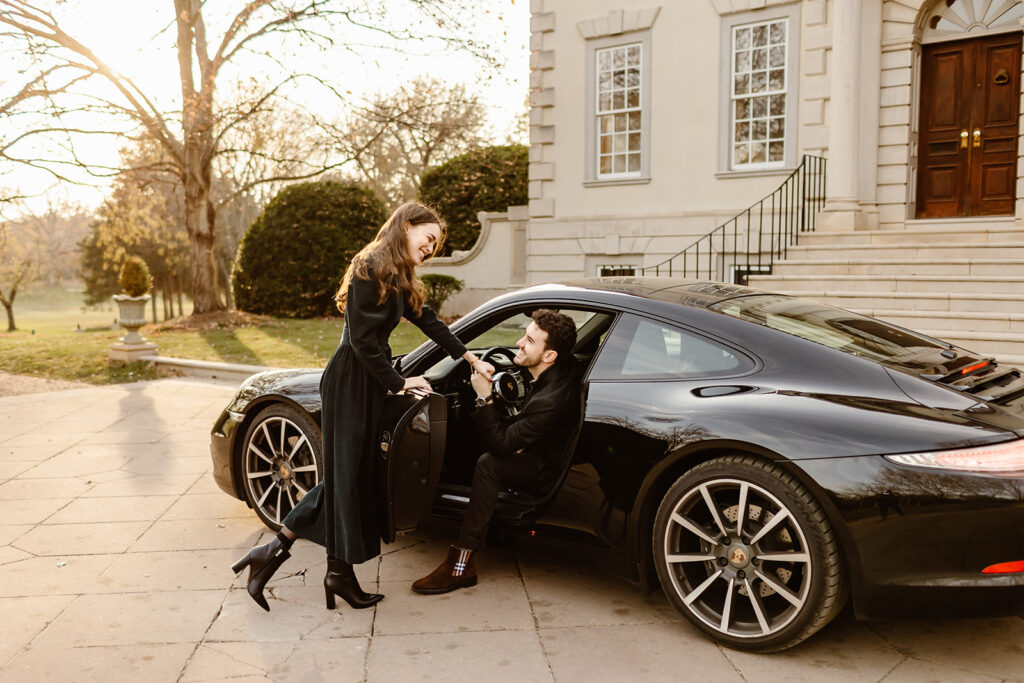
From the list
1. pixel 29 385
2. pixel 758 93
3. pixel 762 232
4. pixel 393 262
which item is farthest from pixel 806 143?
pixel 29 385

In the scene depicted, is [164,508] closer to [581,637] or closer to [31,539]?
[31,539]

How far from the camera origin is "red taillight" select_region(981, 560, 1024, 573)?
2676 mm

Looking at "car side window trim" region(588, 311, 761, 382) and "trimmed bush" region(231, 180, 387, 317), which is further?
"trimmed bush" region(231, 180, 387, 317)

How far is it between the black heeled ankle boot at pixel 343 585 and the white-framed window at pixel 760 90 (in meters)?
11.1

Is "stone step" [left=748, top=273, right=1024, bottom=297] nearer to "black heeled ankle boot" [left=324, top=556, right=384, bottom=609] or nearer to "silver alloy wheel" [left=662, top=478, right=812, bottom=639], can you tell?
"silver alloy wheel" [left=662, top=478, right=812, bottom=639]

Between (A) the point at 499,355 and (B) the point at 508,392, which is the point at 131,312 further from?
(B) the point at 508,392

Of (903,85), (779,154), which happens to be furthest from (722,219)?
(903,85)

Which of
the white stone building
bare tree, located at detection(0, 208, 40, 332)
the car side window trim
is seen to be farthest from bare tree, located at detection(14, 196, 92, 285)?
the car side window trim

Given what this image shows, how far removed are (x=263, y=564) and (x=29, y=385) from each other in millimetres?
9527

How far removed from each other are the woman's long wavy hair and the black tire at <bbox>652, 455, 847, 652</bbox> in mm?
1482

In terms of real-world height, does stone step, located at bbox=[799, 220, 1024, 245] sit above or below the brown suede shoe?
above

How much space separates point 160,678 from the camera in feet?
10.0

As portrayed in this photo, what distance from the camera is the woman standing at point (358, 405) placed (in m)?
3.52

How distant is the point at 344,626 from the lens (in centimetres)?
349
